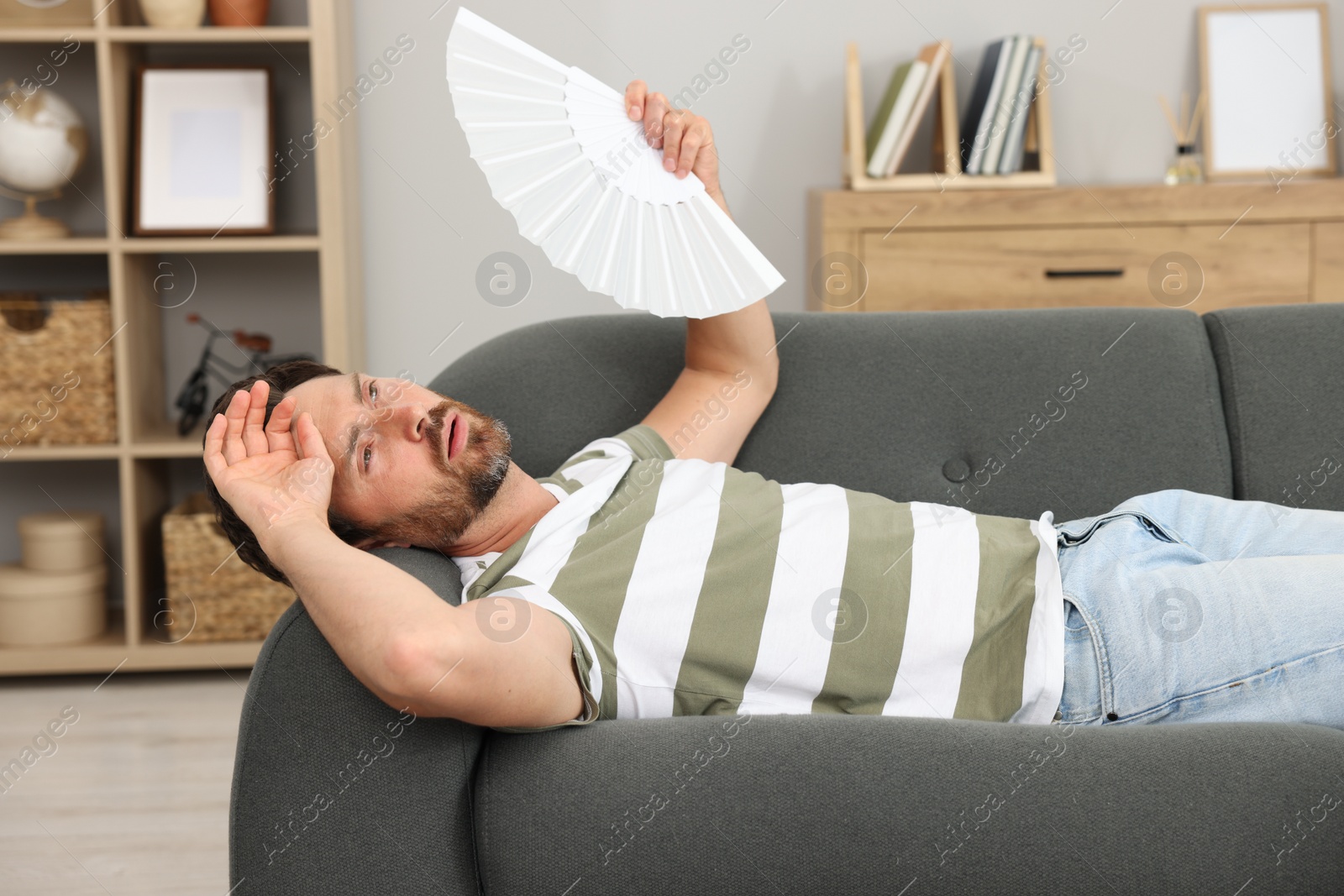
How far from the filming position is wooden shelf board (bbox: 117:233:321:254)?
2473mm

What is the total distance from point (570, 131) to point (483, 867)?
84cm

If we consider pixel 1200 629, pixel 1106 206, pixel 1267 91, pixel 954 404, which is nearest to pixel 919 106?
pixel 1106 206

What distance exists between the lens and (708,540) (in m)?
1.26

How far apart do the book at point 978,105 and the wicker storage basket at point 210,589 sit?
6.17 feet

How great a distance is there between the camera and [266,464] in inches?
47.8

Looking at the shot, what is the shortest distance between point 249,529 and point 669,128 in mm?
701

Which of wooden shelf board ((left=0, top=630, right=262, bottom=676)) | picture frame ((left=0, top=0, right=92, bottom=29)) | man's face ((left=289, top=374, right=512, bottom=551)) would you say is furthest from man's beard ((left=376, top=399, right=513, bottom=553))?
picture frame ((left=0, top=0, right=92, bottom=29))

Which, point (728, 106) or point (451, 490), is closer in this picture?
point (451, 490)

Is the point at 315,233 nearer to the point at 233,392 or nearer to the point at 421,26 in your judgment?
the point at 421,26

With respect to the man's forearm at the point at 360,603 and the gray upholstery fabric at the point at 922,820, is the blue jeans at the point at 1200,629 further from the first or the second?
the man's forearm at the point at 360,603

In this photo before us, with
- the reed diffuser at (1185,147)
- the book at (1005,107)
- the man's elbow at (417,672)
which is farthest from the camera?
the reed diffuser at (1185,147)

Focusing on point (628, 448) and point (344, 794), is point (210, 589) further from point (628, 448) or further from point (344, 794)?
point (344, 794)

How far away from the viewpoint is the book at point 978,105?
2.61 metres

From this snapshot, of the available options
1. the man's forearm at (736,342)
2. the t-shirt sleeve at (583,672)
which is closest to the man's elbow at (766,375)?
the man's forearm at (736,342)
